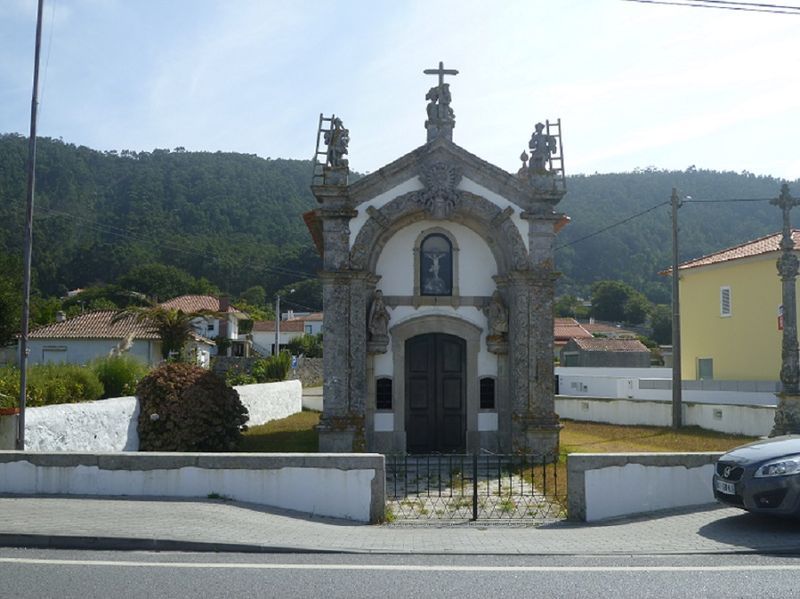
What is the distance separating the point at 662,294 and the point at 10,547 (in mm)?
98577

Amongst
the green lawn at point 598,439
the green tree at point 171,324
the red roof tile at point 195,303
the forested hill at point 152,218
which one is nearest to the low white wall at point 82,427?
the green lawn at point 598,439

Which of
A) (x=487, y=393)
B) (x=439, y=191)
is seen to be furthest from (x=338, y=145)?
(x=487, y=393)

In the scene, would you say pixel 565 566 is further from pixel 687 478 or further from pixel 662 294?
pixel 662 294

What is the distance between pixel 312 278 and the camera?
272 ft

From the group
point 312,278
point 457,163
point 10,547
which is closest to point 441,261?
point 457,163

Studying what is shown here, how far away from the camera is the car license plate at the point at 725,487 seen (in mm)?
9422

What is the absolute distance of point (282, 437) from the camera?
19828 millimetres

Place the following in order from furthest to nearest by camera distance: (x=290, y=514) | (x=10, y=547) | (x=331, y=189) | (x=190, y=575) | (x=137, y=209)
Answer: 1. (x=137, y=209)
2. (x=331, y=189)
3. (x=290, y=514)
4. (x=10, y=547)
5. (x=190, y=575)

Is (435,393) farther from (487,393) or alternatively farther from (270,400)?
(270,400)

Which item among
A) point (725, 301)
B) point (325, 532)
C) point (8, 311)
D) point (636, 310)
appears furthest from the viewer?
point (636, 310)

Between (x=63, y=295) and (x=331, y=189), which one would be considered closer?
(x=331, y=189)

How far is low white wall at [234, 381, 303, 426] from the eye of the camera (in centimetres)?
2300

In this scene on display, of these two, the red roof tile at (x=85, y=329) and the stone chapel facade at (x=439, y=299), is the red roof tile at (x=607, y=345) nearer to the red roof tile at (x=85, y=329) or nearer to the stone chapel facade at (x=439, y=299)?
the red roof tile at (x=85, y=329)

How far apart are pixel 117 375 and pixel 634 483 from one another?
1189 centimetres
